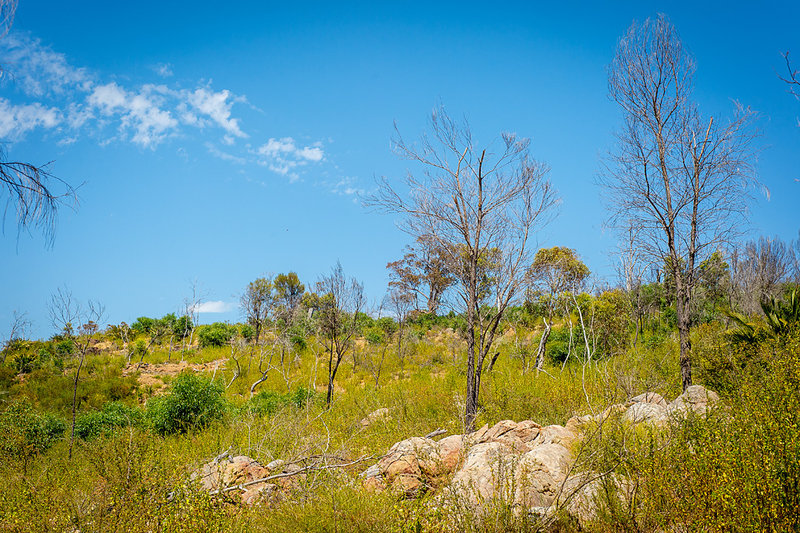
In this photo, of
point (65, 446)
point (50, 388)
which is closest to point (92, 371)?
Answer: point (50, 388)

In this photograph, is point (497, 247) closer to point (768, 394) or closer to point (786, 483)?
point (768, 394)

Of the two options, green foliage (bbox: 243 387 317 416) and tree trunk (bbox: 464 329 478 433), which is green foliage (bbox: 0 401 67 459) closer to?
green foliage (bbox: 243 387 317 416)

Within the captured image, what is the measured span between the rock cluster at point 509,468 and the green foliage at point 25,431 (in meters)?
7.46

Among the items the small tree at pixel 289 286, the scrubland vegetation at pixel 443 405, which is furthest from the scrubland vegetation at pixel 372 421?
the small tree at pixel 289 286

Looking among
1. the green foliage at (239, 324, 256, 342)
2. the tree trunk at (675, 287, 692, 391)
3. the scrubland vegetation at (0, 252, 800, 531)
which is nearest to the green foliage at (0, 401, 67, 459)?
the scrubland vegetation at (0, 252, 800, 531)

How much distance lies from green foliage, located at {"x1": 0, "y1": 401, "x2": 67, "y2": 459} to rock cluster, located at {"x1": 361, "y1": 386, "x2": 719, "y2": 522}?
746 centimetres

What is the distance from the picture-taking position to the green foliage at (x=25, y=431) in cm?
897

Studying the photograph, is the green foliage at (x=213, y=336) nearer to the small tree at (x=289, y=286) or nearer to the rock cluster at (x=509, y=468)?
the small tree at (x=289, y=286)

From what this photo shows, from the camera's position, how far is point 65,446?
11.9 meters

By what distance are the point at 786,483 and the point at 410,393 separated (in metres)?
10.6

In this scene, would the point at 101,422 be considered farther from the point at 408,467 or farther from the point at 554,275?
the point at 554,275

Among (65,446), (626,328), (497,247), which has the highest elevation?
(497,247)

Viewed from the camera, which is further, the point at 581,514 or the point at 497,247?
the point at 497,247

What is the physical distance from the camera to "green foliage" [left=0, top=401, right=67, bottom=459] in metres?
8.97
